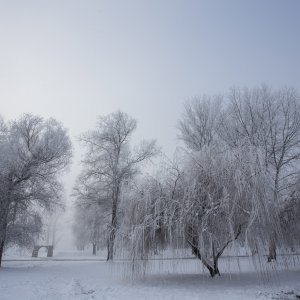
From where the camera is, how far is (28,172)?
738 inches

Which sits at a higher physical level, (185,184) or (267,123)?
(267,123)

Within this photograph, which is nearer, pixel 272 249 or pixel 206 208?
pixel 206 208

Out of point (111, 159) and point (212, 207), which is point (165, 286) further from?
point (111, 159)

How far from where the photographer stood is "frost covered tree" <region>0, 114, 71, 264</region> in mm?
17641

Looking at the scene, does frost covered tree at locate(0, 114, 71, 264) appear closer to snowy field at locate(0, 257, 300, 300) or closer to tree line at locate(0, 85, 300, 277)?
tree line at locate(0, 85, 300, 277)

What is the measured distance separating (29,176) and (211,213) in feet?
38.9

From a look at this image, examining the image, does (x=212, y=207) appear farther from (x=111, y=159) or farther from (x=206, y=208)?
(x=111, y=159)

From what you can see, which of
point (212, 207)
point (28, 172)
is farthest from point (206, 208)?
point (28, 172)

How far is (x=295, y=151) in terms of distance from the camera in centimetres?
2105

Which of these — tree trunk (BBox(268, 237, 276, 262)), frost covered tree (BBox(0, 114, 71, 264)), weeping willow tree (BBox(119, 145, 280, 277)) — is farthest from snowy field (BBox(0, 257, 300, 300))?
frost covered tree (BBox(0, 114, 71, 264))

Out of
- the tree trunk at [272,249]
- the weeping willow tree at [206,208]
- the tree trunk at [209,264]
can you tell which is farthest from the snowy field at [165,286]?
the weeping willow tree at [206,208]

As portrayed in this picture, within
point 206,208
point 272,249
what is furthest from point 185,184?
point 272,249

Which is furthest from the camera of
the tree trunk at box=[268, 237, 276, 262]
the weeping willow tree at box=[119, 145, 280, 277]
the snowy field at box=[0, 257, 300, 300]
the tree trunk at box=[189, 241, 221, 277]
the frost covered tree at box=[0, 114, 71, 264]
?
the frost covered tree at box=[0, 114, 71, 264]

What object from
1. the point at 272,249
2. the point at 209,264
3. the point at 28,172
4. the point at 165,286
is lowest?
the point at 165,286
